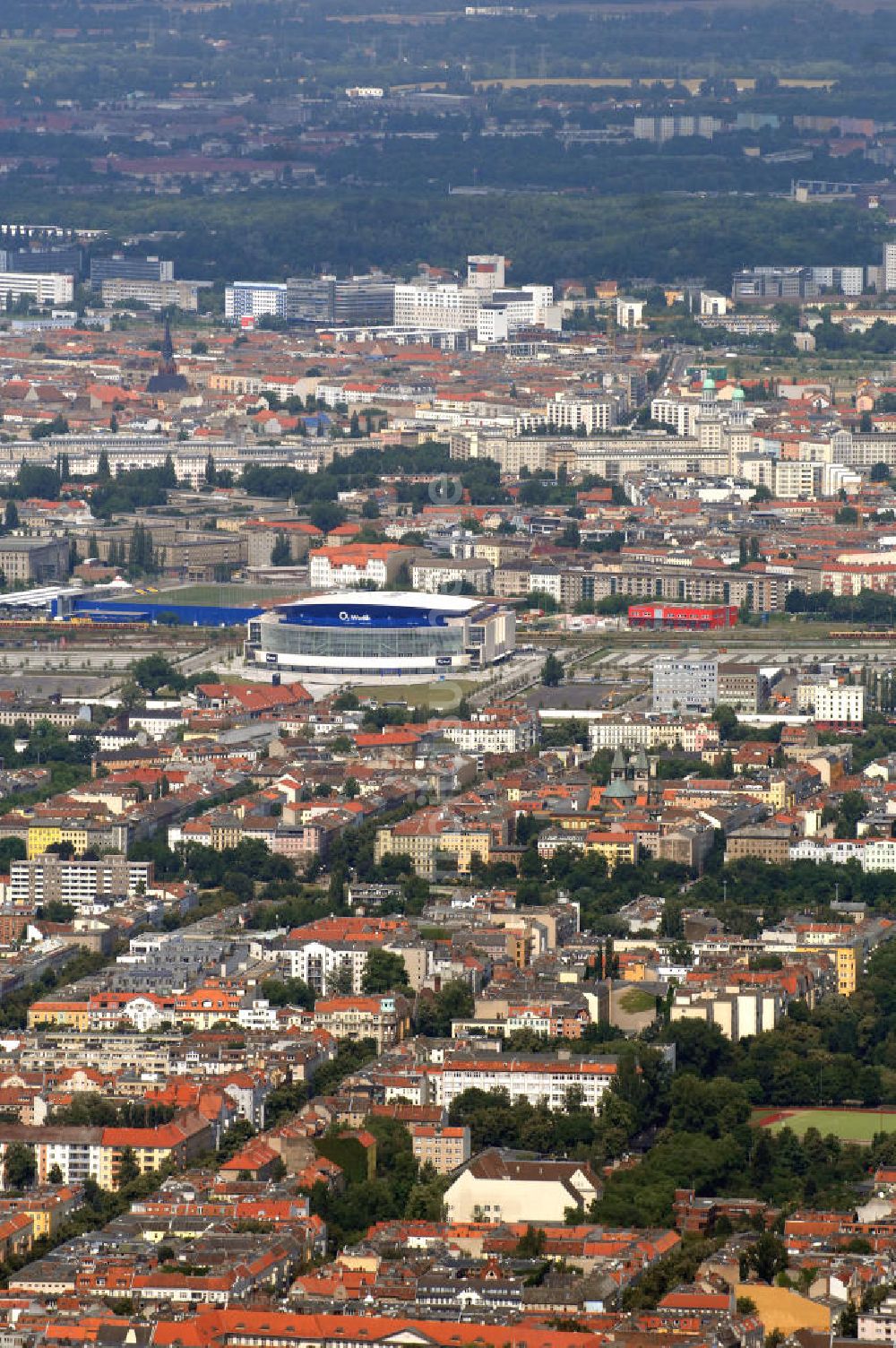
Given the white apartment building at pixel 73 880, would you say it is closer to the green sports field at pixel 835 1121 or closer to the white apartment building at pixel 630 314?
the green sports field at pixel 835 1121

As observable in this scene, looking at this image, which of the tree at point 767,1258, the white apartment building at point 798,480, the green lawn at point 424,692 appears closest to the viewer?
the tree at point 767,1258

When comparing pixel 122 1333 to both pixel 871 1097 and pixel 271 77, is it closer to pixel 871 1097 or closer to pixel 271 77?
pixel 871 1097

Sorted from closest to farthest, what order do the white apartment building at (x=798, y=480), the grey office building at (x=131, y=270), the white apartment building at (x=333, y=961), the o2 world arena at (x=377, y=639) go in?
the white apartment building at (x=333, y=961), the o2 world arena at (x=377, y=639), the white apartment building at (x=798, y=480), the grey office building at (x=131, y=270)

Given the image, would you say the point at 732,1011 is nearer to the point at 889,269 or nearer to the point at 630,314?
the point at 630,314

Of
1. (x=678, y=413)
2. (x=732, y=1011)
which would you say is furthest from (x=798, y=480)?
(x=732, y=1011)

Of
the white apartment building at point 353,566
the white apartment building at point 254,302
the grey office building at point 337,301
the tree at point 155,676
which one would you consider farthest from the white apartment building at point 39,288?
the tree at point 155,676

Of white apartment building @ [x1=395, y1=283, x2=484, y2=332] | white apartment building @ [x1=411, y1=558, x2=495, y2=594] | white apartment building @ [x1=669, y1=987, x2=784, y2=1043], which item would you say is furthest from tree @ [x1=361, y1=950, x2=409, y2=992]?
white apartment building @ [x1=395, y1=283, x2=484, y2=332]

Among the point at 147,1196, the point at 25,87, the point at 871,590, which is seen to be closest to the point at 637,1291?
the point at 147,1196
